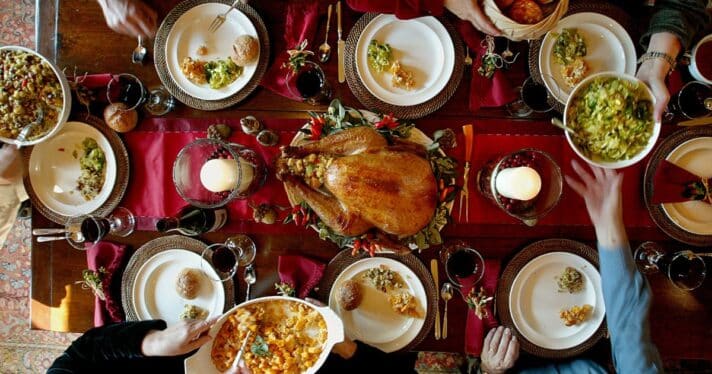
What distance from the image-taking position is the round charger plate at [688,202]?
177cm

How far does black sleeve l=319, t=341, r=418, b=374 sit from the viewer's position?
182cm

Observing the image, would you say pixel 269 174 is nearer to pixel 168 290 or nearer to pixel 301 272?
pixel 301 272

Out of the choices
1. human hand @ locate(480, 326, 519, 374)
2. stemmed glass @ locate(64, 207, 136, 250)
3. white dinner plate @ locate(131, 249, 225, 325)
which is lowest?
human hand @ locate(480, 326, 519, 374)

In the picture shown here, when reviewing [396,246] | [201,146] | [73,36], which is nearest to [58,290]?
[201,146]

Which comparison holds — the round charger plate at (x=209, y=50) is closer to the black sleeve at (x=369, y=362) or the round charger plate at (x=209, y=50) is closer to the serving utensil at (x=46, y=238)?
the serving utensil at (x=46, y=238)

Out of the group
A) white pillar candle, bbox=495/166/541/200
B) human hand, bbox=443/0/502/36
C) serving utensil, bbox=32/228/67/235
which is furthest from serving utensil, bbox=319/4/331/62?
serving utensil, bbox=32/228/67/235

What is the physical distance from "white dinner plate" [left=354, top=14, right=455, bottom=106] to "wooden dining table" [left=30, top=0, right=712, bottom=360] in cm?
10

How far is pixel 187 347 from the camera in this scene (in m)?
1.69

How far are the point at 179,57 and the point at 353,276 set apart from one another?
1.18 meters

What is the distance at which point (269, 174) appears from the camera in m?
1.84

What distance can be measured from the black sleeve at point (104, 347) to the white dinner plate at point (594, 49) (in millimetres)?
1898

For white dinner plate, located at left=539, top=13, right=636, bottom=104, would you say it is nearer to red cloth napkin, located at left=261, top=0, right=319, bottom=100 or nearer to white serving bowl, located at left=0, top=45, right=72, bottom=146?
red cloth napkin, located at left=261, top=0, right=319, bottom=100

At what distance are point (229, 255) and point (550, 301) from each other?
4.41 ft

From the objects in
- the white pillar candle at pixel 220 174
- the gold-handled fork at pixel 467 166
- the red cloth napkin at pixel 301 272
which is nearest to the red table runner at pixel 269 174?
the gold-handled fork at pixel 467 166
